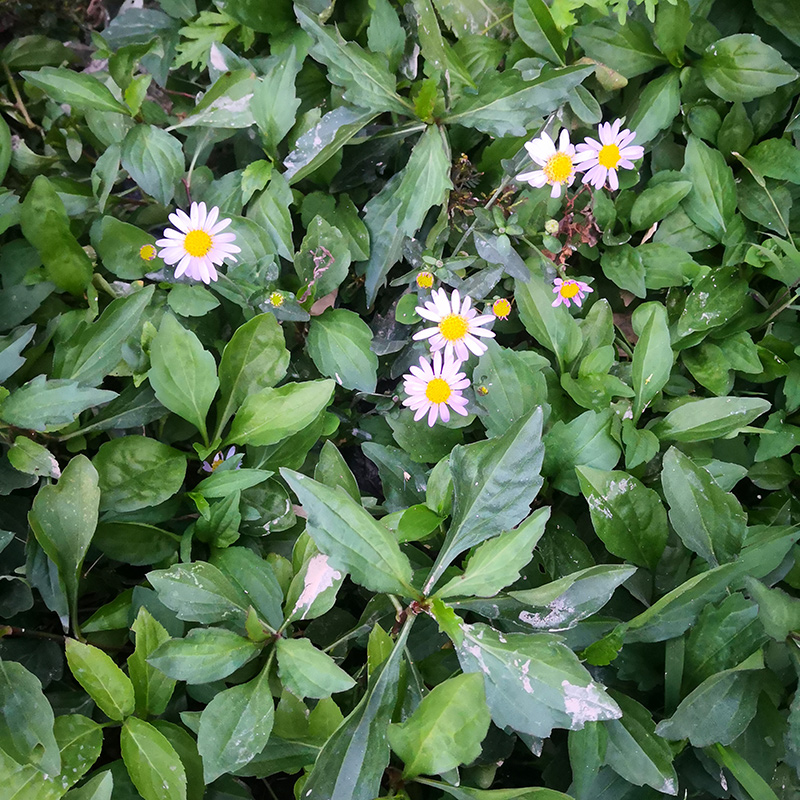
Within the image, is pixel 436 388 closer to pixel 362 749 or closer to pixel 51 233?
pixel 362 749

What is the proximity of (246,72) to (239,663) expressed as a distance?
107 cm

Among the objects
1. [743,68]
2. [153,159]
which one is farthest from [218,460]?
[743,68]

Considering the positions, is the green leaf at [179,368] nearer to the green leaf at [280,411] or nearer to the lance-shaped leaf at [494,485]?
the green leaf at [280,411]

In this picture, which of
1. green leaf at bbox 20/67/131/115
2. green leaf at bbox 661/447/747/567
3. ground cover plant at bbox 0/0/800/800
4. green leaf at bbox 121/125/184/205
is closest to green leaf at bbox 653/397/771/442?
ground cover plant at bbox 0/0/800/800

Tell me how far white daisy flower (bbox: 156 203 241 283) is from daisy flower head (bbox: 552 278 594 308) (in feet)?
1.98

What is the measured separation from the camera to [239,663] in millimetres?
1008

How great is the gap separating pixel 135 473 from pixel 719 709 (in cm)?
99

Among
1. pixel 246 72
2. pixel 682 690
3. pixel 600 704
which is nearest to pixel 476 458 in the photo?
pixel 600 704

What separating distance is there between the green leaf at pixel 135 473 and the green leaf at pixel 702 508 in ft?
2.70

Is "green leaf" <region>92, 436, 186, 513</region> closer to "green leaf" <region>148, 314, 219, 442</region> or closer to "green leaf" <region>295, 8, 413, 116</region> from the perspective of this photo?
"green leaf" <region>148, 314, 219, 442</region>

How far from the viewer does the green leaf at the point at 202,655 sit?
97 cm

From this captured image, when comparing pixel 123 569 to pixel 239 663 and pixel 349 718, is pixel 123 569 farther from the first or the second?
pixel 349 718

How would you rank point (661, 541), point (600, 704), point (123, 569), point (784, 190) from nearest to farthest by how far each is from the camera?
1. point (600, 704)
2. point (661, 541)
3. point (123, 569)
4. point (784, 190)

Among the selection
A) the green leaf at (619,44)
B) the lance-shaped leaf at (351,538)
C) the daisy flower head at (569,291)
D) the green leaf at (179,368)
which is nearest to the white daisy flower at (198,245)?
the green leaf at (179,368)
